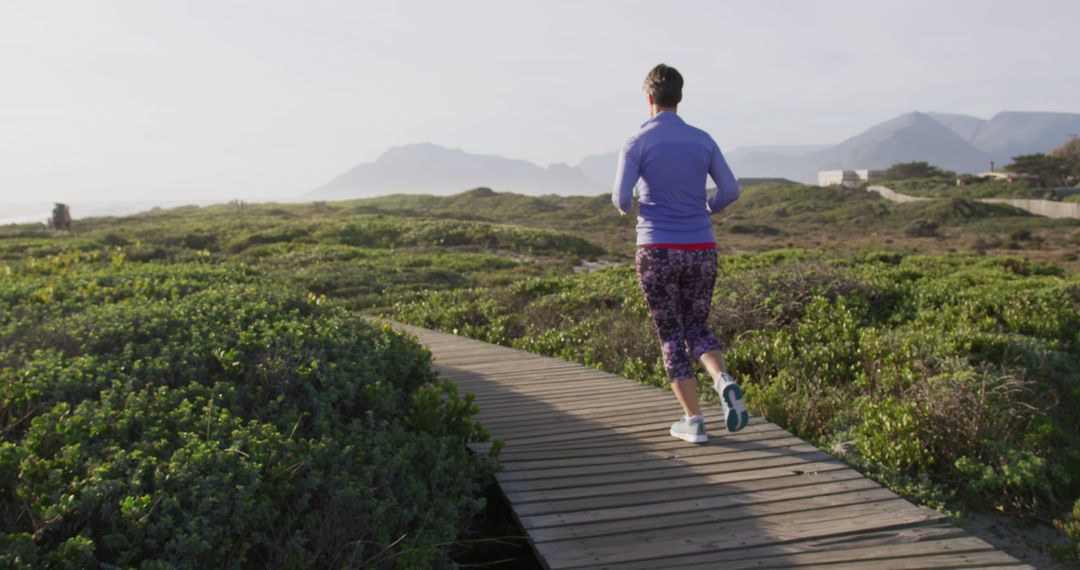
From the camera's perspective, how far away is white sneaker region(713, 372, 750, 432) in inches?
202

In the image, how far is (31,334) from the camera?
5766 mm

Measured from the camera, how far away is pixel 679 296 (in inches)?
208

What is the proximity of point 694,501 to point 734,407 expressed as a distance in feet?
3.10

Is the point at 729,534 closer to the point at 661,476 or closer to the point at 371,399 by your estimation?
the point at 661,476

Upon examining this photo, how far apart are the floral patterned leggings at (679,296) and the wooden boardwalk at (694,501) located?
0.69 metres

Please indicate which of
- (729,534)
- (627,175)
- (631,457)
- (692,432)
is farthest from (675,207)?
(729,534)

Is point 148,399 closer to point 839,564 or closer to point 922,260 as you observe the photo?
point 839,564

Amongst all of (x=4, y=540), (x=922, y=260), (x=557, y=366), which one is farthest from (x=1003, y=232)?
(x=4, y=540)

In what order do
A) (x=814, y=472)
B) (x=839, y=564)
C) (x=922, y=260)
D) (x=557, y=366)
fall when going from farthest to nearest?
(x=922, y=260), (x=557, y=366), (x=814, y=472), (x=839, y=564)

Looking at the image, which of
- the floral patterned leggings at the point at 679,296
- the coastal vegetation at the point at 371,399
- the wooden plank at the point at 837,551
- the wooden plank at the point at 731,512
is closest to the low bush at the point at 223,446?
the coastal vegetation at the point at 371,399

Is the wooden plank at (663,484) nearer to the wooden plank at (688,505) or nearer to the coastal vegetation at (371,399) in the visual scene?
the wooden plank at (688,505)

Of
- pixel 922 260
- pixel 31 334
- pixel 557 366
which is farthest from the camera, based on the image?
pixel 922 260

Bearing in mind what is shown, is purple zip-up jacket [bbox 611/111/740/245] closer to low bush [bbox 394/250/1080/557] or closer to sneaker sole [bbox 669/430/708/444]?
sneaker sole [bbox 669/430/708/444]

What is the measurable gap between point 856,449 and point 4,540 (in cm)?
555
